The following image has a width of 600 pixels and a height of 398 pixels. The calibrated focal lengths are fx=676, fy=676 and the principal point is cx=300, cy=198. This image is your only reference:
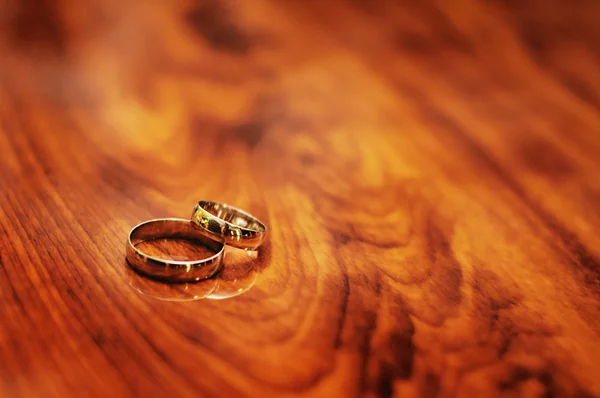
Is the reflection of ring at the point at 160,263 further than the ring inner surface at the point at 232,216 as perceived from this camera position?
No

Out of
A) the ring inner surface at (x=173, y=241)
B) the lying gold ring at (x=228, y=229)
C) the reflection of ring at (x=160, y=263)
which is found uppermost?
the lying gold ring at (x=228, y=229)

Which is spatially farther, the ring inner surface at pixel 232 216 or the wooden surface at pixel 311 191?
the ring inner surface at pixel 232 216

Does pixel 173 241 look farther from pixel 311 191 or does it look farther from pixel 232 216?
pixel 311 191

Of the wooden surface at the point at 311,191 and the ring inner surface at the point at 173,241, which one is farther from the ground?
the wooden surface at the point at 311,191

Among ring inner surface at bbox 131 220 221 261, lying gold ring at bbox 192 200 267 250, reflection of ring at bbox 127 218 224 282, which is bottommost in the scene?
ring inner surface at bbox 131 220 221 261

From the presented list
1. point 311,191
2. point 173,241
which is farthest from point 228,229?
point 311,191

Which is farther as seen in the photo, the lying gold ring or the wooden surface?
the lying gold ring

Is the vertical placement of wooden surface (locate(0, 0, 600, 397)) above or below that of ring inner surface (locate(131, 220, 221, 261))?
above

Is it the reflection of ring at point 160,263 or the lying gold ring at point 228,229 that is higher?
the lying gold ring at point 228,229

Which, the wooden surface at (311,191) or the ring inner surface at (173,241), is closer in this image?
the wooden surface at (311,191)
